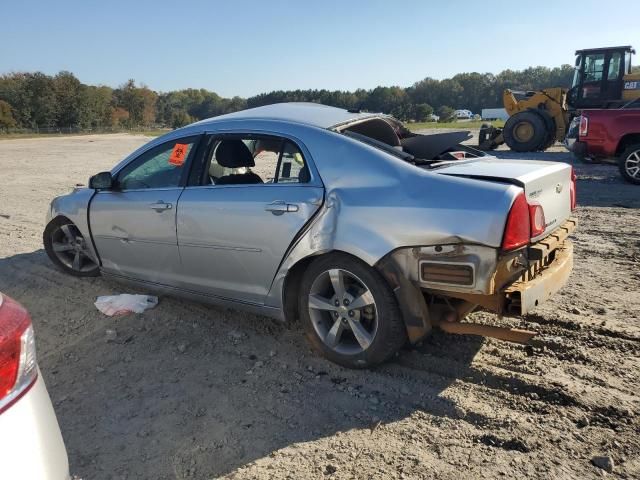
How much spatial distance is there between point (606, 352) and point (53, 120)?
79.0 meters

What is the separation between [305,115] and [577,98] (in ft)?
51.8

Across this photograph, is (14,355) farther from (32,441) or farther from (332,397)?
(332,397)

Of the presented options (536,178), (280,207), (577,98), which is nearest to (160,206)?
(280,207)

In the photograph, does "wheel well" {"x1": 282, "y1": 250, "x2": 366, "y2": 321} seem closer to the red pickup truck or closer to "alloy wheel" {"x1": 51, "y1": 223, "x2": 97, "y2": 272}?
"alloy wheel" {"x1": 51, "y1": 223, "x2": 97, "y2": 272}

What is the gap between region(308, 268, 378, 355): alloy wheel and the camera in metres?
3.40

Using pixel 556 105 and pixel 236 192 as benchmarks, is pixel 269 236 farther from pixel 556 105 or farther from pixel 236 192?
pixel 556 105

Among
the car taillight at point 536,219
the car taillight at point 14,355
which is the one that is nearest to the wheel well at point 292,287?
the car taillight at point 536,219

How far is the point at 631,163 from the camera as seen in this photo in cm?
1043

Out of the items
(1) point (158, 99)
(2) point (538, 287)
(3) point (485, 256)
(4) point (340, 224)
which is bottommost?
(2) point (538, 287)

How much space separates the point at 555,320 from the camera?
4.09 metres

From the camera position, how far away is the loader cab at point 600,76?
16.1m

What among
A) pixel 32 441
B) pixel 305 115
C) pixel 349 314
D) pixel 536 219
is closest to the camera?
pixel 32 441

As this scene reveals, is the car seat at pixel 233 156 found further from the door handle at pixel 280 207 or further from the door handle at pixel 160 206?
the door handle at pixel 280 207

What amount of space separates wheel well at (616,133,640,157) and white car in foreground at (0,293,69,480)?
11.6 metres
